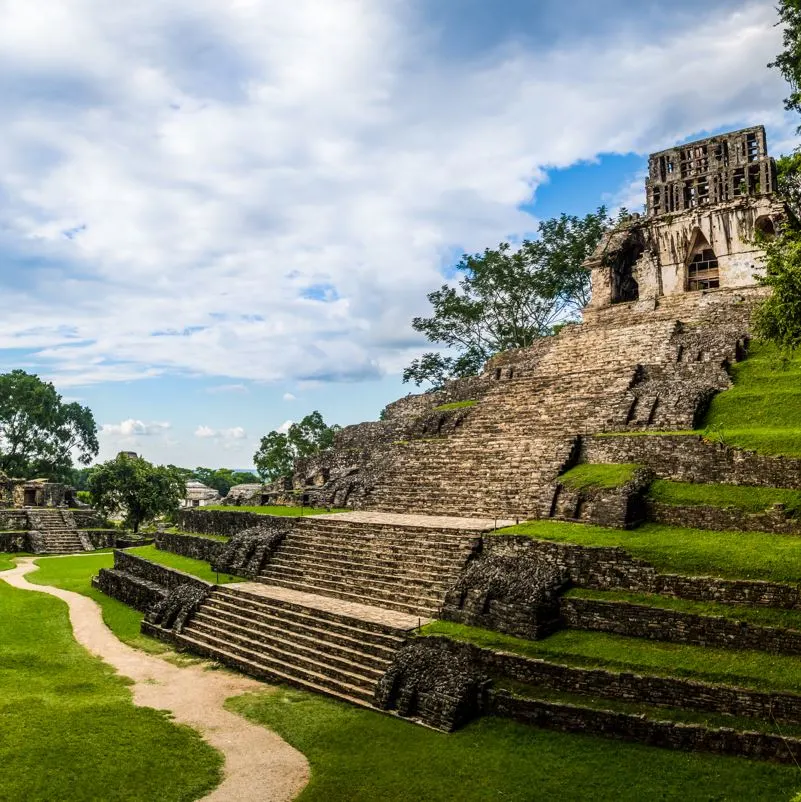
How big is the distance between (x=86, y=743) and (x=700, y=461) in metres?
10.9

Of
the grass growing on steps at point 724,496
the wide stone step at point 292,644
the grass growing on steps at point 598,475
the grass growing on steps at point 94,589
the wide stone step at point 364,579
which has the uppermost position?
the grass growing on steps at point 598,475

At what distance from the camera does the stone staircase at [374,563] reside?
11.9 m

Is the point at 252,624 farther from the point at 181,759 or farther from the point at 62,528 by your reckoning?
the point at 62,528

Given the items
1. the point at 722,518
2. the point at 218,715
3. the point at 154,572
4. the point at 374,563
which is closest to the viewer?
the point at 218,715

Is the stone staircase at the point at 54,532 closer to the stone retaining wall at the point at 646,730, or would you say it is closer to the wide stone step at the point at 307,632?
the wide stone step at the point at 307,632

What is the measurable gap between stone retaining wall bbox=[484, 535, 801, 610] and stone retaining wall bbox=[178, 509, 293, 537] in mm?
7248

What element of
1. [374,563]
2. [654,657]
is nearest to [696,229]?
[374,563]

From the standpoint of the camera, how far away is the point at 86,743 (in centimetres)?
850

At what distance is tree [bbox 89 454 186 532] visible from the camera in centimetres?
3622

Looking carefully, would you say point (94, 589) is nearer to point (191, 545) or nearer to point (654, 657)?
point (191, 545)

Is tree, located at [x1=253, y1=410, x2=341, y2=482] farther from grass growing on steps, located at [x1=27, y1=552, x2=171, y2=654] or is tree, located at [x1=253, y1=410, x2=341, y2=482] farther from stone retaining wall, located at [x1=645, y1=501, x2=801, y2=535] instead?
stone retaining wall, located at [x1=645, y1=501, x2=801, y2=535]

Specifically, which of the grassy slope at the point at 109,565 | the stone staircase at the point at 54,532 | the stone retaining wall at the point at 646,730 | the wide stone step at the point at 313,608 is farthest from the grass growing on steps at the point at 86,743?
the stone staircase at the point at 54,532

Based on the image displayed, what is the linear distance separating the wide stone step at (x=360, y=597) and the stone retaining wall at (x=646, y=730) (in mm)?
2749

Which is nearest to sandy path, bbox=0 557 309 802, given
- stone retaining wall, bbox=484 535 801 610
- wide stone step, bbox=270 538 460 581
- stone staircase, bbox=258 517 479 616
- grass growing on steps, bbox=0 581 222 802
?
grass growing on steps, bbox=0 581 222 802
